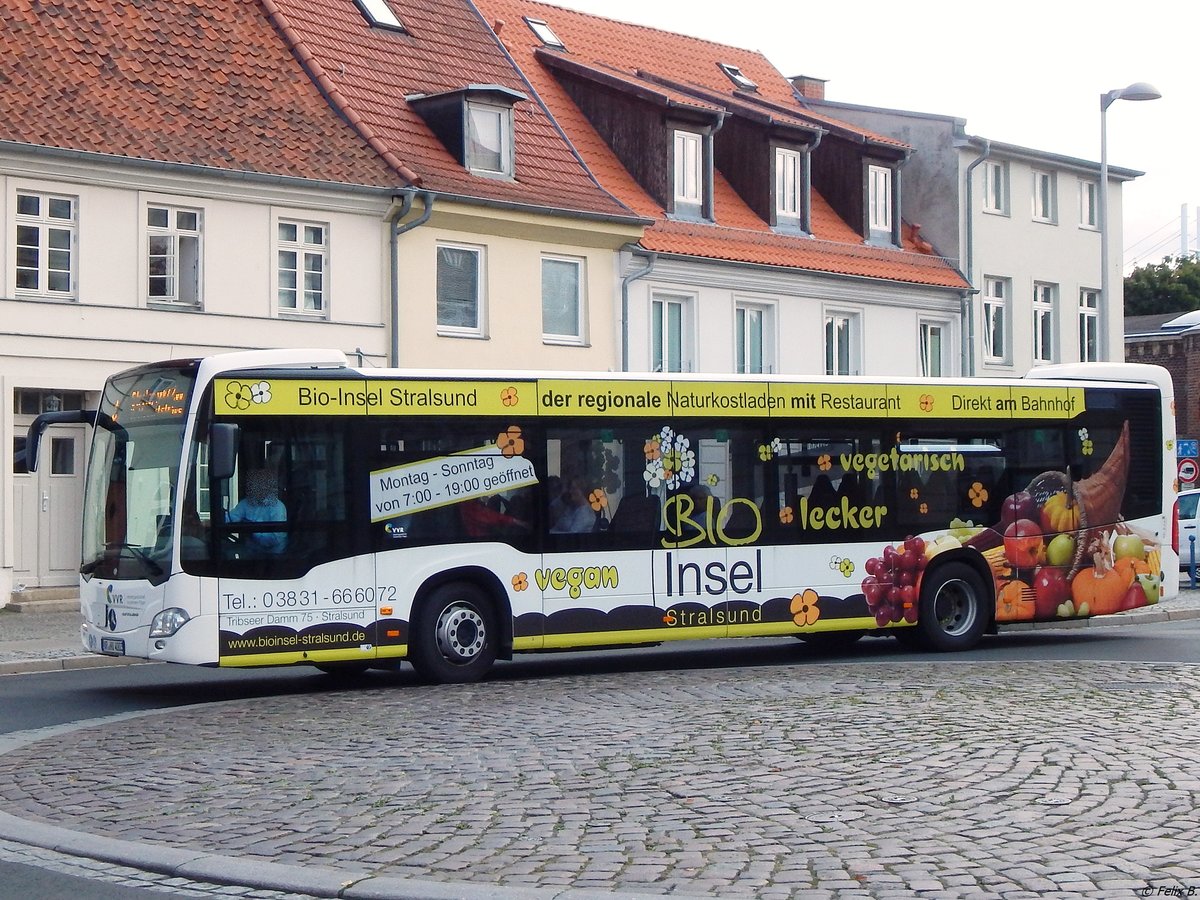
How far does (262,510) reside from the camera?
15.4 m

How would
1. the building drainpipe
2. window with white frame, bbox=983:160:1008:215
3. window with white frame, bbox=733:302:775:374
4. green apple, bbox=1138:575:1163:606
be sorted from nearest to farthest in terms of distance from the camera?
green apple, bbox=1138:575:1163:606
the building drainpipe
window with white frame, bbox=733:302:775:374
window with white frame, bbox=983:160:1008:215

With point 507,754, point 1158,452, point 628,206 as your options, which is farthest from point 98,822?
point 628,206

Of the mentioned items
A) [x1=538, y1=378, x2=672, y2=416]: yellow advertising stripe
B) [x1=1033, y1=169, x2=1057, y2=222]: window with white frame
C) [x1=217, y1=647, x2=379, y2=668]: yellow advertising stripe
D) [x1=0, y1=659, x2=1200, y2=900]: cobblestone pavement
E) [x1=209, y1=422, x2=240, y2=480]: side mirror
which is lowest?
[x1=0, y1=659, x2=1200, y2=900]: cobblestone pavement

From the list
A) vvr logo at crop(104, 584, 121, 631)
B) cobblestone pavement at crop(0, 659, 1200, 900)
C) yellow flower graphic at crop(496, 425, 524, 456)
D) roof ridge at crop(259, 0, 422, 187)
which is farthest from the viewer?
roof ridge at crop(259, 0, 422, 187)

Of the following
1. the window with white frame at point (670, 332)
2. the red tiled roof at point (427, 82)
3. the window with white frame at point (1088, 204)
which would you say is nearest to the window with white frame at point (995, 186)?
the window with white frame at point (1088, 204)

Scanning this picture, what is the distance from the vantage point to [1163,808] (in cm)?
849

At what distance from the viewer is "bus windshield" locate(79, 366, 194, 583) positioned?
597 inches

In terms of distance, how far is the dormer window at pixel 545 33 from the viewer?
3828 centimetres

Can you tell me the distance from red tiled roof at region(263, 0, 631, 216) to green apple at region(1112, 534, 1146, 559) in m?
13.5

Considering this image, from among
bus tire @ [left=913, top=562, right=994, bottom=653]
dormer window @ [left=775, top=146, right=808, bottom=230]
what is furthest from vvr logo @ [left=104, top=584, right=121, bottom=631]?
dormer window @ [left=775, top=146, right=808, bottom=230]

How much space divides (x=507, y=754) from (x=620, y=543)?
643cm

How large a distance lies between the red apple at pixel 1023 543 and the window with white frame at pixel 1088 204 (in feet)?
83.9

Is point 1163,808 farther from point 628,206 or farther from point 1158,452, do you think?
point 628,206

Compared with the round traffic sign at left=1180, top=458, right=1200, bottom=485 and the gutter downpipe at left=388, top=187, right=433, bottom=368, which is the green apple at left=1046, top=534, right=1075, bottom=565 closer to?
the gutter downpipe at left=388, top=187, right=433, bottom=368
